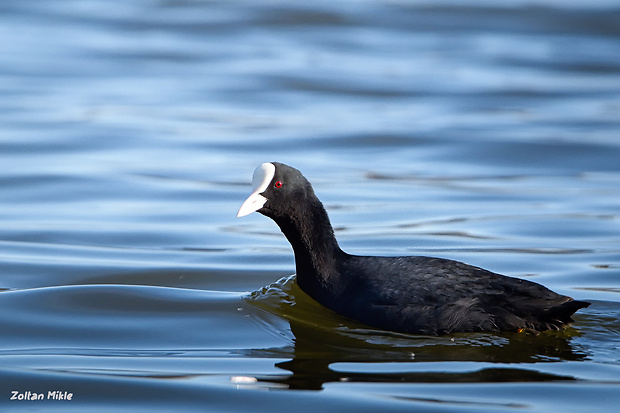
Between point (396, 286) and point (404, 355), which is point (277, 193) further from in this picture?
point (404, 355)

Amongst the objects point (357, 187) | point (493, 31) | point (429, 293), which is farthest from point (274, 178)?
point (493, 31)

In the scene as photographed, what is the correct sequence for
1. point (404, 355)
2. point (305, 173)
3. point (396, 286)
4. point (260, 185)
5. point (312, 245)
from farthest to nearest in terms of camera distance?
point (305, 173) → point (312, 245) → point (260, 185) → point (396, 286) → point (404, 355)

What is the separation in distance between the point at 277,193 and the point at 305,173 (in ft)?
17.3

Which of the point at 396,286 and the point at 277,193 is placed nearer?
the point at 396,286

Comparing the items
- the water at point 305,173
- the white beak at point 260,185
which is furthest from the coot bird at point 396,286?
the water at point 305,173

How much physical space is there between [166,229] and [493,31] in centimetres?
1594

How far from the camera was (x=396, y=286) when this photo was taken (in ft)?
20.0

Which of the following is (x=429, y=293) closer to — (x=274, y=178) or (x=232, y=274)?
(x=274, y=178)

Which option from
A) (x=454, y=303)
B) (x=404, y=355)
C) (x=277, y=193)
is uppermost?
(x=277, y=193)

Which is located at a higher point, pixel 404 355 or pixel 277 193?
pixel 277 193

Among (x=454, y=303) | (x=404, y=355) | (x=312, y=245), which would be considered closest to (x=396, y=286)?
(x=454, y=303)

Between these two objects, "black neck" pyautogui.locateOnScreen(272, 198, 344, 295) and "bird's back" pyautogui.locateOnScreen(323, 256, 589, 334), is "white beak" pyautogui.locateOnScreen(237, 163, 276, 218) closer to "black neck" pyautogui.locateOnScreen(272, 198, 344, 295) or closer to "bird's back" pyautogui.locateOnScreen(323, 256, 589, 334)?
"black neck" pyautogui.locateOnScreen(272, 198, 344, 295)

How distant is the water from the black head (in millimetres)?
774

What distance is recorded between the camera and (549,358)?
5.79 meters
